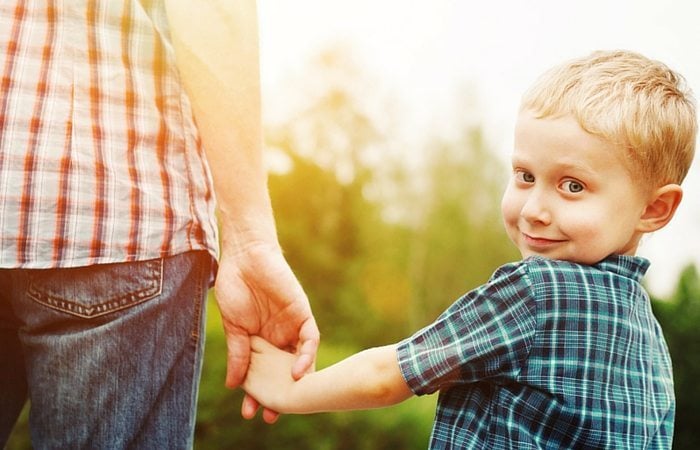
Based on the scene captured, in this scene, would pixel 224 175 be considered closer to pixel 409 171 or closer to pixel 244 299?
pixel 244 299

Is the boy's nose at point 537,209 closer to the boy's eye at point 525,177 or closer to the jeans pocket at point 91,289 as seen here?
the boy's eye at point 525,177

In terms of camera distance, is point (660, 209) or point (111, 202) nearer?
point (111, 202)

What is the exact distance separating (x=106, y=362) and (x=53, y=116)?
0.46 metres

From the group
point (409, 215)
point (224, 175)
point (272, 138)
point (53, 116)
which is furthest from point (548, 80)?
point (409, 215)

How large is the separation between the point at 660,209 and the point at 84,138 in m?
1.17

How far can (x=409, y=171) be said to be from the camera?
21766 millimetres

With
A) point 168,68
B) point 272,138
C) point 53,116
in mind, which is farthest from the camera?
point 272,138

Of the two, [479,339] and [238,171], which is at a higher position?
[238,171]

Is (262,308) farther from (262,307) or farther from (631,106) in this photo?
(631,106)

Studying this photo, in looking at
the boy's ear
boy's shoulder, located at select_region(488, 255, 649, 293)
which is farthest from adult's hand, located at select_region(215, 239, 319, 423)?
the boy's ear

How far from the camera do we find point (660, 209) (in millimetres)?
1593

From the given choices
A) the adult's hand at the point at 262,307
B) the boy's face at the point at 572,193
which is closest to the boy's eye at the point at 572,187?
the boy's face at the point at 572,193

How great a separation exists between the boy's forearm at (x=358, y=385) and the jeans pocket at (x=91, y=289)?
46 centimetres

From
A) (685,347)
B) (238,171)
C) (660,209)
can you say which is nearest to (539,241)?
(660,209)
